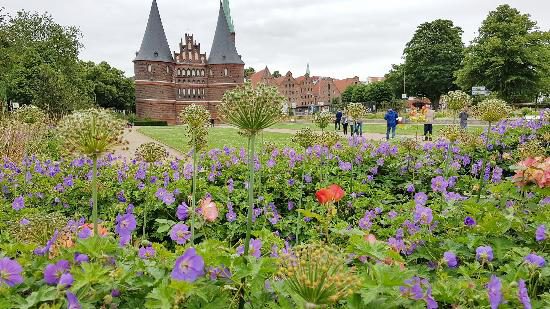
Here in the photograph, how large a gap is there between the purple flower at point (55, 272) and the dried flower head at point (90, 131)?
1.78 ft

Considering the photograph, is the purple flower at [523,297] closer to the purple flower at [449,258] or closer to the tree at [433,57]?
the purple flower at [449,258]

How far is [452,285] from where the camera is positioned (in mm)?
1981

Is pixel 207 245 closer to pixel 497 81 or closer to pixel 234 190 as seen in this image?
pixel 234 190

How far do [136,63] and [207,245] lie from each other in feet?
244

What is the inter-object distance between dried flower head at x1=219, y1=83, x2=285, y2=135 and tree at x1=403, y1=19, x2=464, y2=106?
6994cm

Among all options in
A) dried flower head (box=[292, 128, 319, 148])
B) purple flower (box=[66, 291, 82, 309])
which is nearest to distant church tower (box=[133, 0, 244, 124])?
dried flower head (box=[292, 128, 319, 148])

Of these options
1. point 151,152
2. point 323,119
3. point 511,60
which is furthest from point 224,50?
point 151,152

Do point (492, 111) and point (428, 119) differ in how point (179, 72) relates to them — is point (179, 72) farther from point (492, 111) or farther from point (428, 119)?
point (492, 111)

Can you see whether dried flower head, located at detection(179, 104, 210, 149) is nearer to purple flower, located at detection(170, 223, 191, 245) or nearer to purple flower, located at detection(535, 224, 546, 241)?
purple flower, located at detection(170, 223, 191, 245)

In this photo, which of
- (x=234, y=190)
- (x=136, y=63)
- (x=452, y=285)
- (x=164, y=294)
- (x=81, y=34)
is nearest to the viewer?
(x=164, y=294)

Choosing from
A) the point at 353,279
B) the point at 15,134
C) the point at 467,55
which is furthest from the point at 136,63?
the point at 353,279

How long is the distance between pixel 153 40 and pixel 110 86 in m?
14.3

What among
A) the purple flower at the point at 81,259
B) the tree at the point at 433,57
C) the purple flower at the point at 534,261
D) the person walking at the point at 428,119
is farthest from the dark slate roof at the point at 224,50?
the purple flower at the point at 81,259

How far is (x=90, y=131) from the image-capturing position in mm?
2143
